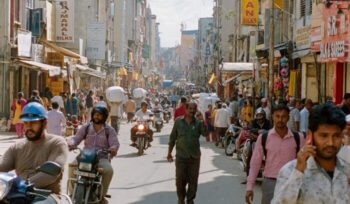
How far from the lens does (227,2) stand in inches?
3258

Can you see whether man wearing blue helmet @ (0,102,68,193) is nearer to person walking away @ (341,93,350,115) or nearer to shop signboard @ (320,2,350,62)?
person walking away @ (341,93,350,115)

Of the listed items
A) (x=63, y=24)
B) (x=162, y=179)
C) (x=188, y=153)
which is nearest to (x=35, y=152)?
(x=188, y=153)

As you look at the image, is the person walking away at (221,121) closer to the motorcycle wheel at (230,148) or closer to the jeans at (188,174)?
the motorcycle wheel at (230,148)

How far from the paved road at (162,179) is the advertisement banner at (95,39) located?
101 feet

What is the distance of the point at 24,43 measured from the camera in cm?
2945

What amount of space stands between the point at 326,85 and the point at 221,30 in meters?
58.2

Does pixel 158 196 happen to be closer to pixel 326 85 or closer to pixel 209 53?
pixel 326 85

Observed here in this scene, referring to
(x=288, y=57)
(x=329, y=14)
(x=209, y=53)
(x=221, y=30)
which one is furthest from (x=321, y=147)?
(x=209, y=53)

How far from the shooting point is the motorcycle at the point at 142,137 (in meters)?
20.0

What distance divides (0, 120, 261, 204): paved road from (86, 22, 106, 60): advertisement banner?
101ft

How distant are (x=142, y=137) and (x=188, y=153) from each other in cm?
984

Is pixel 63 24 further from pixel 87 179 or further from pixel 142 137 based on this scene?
pixel 87 179

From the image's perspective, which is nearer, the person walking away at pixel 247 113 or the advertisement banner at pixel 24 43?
the person walking away at pixel 247 113

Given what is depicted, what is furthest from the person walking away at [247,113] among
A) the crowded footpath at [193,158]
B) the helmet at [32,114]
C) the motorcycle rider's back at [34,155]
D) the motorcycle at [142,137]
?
the helmet at [32,114]
